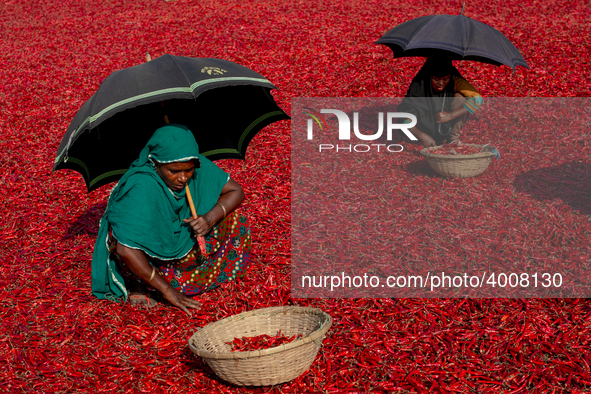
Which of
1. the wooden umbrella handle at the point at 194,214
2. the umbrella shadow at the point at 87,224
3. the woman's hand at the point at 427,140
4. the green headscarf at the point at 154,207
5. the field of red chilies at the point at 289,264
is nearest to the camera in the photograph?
the field of red chilies at the point at 289,264

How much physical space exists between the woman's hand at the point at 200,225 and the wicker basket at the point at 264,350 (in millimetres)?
754

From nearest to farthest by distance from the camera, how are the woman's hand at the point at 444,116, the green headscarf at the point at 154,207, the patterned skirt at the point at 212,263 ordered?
the green headscarf at the point at 154,207
the patterned skirt at the point at 212,263
the woman's hand at the point at 444,116

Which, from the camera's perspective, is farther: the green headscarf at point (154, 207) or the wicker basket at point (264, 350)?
the green headscarf at point (154, 207)

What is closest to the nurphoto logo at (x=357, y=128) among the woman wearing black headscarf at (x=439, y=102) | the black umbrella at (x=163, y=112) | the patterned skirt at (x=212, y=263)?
the woman wearing black headscarf at (x=439, y=102)

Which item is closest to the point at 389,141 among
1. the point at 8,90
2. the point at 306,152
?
the point at 306,152

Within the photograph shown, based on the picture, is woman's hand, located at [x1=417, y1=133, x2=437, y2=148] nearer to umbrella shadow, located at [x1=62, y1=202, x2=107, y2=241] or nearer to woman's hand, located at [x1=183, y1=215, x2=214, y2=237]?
woman's hand, located at [x1=183, y1=215, x2=214, y2=237]

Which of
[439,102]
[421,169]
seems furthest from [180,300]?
[439,102]

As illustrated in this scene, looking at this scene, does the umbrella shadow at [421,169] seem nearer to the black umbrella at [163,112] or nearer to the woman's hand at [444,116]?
the woman's hand at [444,116]

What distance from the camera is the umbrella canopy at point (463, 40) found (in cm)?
567

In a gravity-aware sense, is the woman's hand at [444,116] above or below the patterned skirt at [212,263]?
above

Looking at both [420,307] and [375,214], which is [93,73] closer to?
[375,214]

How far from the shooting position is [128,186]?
12.4 feet

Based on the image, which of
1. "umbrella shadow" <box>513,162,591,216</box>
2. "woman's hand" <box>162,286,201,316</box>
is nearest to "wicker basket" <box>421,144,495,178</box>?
"umbrella shadow" <box>513,162,591,216</box>

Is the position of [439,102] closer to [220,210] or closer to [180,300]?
[220,210]
